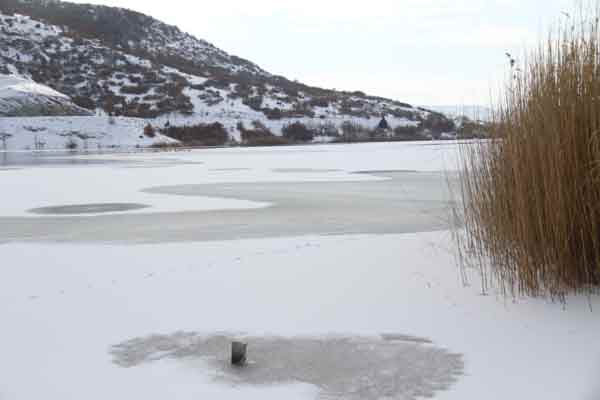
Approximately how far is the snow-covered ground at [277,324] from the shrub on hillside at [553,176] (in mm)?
174

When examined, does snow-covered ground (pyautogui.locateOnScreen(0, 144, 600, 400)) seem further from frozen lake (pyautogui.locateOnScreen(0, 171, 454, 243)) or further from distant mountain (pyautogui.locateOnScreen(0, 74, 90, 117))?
distant mountain (pyautogui.locateOnScreen(0, 74, 90, 117))

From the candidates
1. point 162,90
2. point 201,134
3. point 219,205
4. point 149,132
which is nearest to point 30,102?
point 149,132

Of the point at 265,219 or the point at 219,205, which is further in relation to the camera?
the point at 219,205

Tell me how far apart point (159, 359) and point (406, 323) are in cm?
117

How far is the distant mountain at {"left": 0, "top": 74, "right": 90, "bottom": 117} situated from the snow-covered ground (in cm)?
2945

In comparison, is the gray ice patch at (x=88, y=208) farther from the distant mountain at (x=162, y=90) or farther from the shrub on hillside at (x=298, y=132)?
the distant mountain at (x=162, y=90)

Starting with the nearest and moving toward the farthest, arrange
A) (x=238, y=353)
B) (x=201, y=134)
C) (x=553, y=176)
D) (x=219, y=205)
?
(x=238, y=353), (x=553, y=176), (x=219, y=205), (x=201, y=134)

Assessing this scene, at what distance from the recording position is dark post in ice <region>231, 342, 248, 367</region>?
2781mm

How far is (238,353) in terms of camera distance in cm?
279

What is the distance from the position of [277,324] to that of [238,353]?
0.57 m

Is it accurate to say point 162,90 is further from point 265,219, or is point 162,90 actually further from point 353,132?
point 265,219

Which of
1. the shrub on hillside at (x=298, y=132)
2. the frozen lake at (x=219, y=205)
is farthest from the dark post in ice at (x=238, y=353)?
the shrub on hillside at (x=298, y=132)

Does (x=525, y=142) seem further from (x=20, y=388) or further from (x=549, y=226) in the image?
(x=20, y=388)

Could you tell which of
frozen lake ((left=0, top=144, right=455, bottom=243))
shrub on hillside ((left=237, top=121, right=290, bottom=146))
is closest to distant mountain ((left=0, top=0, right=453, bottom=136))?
shrub on hillside ((left=237, top=121, right=290, bottom=146))
